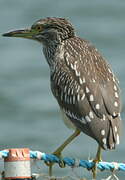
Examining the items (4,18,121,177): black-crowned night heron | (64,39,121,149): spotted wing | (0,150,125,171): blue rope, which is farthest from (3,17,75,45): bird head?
(0,150,125,171): blue rope

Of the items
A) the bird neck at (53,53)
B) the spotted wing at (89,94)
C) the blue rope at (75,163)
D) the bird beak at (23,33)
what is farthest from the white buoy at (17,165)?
the bird beak at (23,33)

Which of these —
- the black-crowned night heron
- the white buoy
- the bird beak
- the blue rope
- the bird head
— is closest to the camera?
the white buoy

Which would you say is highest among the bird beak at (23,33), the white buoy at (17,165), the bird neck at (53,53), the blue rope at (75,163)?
the bird beak at (23,33)

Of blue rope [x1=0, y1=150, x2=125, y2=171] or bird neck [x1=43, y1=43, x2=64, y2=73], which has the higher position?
bird neck [x1=43, y1=43, x2=64, y2=73]

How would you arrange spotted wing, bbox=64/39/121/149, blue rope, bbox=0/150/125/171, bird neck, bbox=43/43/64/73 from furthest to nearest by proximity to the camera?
bird neck, bbox=43/43/64/73
spotted wing, bbox=64/39/121/149
blue rope, bbox=0/150/125/171

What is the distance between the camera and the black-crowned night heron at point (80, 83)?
31.0 ft

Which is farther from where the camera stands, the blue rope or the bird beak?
the bird beak

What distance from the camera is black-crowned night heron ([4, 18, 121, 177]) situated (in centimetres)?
945

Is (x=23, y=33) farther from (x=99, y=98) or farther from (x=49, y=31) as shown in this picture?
(x=99, y=98)

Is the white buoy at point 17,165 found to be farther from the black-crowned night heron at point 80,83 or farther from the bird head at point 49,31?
the bird head at point 49,31

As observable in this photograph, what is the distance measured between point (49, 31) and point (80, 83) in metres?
1.05

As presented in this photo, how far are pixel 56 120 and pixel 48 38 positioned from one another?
9240 mm

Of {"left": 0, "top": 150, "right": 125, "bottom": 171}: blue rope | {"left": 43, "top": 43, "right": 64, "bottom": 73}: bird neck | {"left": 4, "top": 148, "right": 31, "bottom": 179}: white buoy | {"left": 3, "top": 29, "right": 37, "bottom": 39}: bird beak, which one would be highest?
{"left": 3, "top": 29, "right": 37, "bottom": 39}: bird beak

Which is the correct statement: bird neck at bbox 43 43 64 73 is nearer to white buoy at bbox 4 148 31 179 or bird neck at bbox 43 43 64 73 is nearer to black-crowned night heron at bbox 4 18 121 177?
black-crowned night heron at bbox 4 18 121 177
